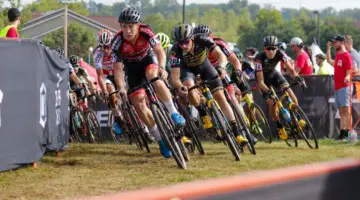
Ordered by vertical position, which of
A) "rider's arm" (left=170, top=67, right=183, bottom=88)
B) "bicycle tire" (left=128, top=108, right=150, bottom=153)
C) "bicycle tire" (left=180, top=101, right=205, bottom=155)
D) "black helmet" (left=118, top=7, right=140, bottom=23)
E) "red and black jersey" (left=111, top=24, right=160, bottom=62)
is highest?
"black helmet" (left=118, top=7, right=140, bottom=23)

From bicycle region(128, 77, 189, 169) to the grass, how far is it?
18cm

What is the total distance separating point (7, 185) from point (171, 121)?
8.20ft

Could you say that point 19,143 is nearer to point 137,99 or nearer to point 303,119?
point 137,99

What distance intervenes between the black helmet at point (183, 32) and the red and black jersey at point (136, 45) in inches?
18.7

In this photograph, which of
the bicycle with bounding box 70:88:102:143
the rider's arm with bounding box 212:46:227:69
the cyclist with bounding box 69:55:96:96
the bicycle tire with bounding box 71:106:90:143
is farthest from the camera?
the cyclist with bounding box 69:55:96:96

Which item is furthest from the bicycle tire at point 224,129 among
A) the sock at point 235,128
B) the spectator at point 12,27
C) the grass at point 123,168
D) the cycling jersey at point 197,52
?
the spectator at point 12,27

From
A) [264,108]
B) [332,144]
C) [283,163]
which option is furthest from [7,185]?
[264,108]

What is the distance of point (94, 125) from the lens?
15.5 metres

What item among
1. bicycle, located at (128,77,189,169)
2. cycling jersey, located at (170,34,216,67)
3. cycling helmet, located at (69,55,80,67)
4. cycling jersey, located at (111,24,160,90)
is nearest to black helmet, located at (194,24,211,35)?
cycling jersey, located at (170,34,216,67)

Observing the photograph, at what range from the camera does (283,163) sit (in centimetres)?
1012

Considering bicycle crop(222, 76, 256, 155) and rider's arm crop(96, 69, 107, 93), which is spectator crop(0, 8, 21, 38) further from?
bicycle crop(222, 76, 256, 155)

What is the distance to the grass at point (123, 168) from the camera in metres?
7.86

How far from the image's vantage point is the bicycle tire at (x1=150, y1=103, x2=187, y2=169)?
9.23 m

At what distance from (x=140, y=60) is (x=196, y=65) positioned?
1169 mm
